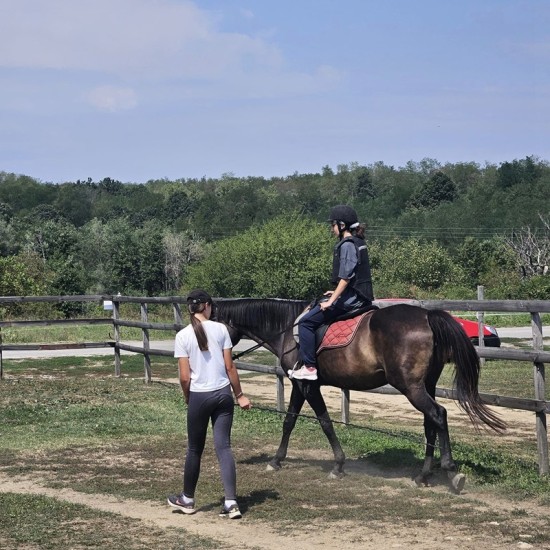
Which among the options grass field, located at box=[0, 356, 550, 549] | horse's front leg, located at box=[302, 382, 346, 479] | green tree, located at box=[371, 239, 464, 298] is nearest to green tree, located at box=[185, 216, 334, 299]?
green tree, located at box=[371, 239, 464, 298]

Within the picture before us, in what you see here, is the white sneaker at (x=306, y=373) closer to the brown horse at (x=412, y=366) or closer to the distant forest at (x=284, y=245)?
the brown horse at (x=412, y=366)

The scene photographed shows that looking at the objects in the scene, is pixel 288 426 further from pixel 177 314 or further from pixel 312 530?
pixel 177 314

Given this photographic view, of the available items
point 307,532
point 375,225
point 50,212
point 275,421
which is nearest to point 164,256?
point 375,225

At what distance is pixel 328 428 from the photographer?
8.84 m

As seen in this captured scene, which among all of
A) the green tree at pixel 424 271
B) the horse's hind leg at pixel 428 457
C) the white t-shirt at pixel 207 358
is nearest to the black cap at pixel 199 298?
the white t-shirt at pixel 207 358

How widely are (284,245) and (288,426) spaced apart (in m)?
63.4

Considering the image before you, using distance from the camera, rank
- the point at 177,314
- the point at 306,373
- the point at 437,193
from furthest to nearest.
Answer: the point at 437,193
the point at 177,314
the point at 306,373

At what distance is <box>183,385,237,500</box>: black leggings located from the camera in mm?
6969

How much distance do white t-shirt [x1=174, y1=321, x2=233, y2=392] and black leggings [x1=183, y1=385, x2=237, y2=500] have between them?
2.6 inches

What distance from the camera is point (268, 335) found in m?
9.41

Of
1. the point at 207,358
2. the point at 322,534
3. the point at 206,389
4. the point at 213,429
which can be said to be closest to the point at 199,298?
the point at 207,358

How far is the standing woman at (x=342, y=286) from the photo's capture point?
8.44 metres

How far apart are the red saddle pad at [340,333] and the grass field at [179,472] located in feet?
3.96

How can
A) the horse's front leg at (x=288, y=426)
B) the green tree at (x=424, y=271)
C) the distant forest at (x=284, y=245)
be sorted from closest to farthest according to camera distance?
the horse's front leg at (x=288, y=426) → the distant forest at (x=284, y=245) → the green tree at (x=424, y=271)
